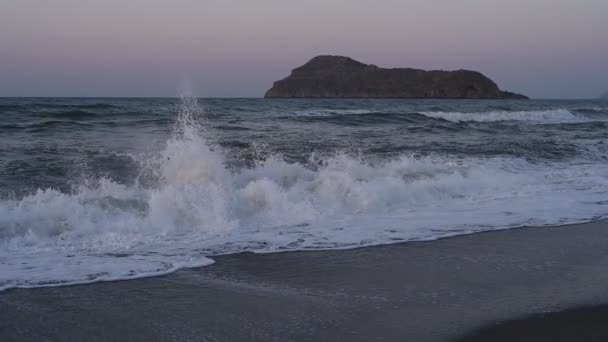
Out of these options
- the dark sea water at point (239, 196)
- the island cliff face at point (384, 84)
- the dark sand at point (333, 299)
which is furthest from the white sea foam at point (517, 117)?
the island cliff face at point (384, 84)

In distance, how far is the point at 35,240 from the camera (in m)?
5.93

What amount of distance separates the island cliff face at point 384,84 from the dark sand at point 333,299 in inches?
3686

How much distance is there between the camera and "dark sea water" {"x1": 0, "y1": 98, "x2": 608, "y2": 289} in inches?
230

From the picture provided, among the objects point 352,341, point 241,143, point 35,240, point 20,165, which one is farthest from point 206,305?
point 241,143

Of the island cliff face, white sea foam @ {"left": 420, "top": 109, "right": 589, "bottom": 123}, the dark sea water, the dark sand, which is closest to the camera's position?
the dark sand

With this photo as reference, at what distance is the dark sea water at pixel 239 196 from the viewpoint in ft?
19.1

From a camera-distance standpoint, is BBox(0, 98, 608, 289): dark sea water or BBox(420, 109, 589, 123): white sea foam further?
BBox(420, 109, 589, 123): white sea foam

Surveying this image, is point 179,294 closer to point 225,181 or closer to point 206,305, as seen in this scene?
point 206,305

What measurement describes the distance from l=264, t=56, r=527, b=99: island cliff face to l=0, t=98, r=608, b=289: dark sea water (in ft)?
277

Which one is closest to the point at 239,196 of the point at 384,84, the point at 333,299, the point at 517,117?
the point at 333,299

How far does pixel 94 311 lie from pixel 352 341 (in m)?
1.76

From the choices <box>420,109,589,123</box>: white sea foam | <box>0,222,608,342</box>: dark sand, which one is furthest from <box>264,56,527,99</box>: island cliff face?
<box>0,222,608,342</box>: dark sand

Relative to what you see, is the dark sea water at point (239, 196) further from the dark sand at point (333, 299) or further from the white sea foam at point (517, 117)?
the white sea foam at point (517, 117)

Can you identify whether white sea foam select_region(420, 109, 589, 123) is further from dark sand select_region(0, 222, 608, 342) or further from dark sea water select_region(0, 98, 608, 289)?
dark sand select_region(0, 222, 608, 342)
